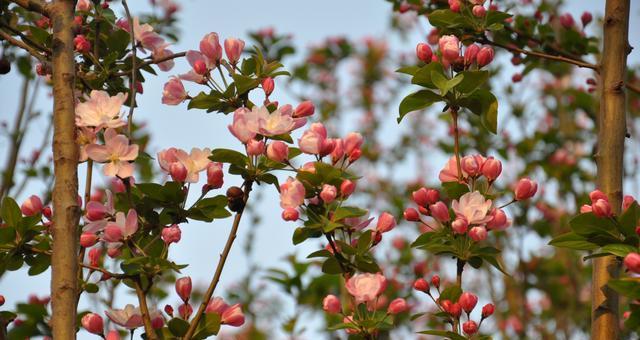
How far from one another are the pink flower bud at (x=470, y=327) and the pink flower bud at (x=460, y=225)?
17cm

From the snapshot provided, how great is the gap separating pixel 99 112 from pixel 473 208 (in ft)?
2.44

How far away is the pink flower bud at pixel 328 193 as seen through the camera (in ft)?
5.05

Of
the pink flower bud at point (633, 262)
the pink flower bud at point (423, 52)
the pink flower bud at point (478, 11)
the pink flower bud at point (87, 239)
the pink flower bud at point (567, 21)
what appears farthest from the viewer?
the pink flower bud at point (567, 21)

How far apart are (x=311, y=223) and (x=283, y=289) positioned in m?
2.30

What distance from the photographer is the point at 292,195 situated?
1.55 m

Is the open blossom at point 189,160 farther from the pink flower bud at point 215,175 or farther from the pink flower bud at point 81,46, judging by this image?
the pink flower bud at point 81,46

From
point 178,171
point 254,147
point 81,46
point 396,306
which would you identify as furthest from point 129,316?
point 81,46

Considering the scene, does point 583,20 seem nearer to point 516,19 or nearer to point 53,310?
point 516,19

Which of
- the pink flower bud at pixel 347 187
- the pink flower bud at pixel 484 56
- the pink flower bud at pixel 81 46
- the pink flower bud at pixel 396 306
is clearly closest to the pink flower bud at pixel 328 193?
the pink flower bud at pixel 347 187

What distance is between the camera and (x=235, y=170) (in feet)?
5.28

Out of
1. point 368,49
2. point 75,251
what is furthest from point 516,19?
point 368,49

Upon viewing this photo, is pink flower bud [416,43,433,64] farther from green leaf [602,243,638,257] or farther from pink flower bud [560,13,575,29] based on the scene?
pink flower bud [560,13,575,29]

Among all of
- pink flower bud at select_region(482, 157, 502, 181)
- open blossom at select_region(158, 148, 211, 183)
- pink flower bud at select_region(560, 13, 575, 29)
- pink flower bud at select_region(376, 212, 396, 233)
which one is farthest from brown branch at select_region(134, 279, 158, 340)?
pink flower bud at select_region(560, 13, 575, 29)

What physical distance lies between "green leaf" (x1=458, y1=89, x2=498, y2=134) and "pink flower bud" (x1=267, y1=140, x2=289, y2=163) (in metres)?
0.41
